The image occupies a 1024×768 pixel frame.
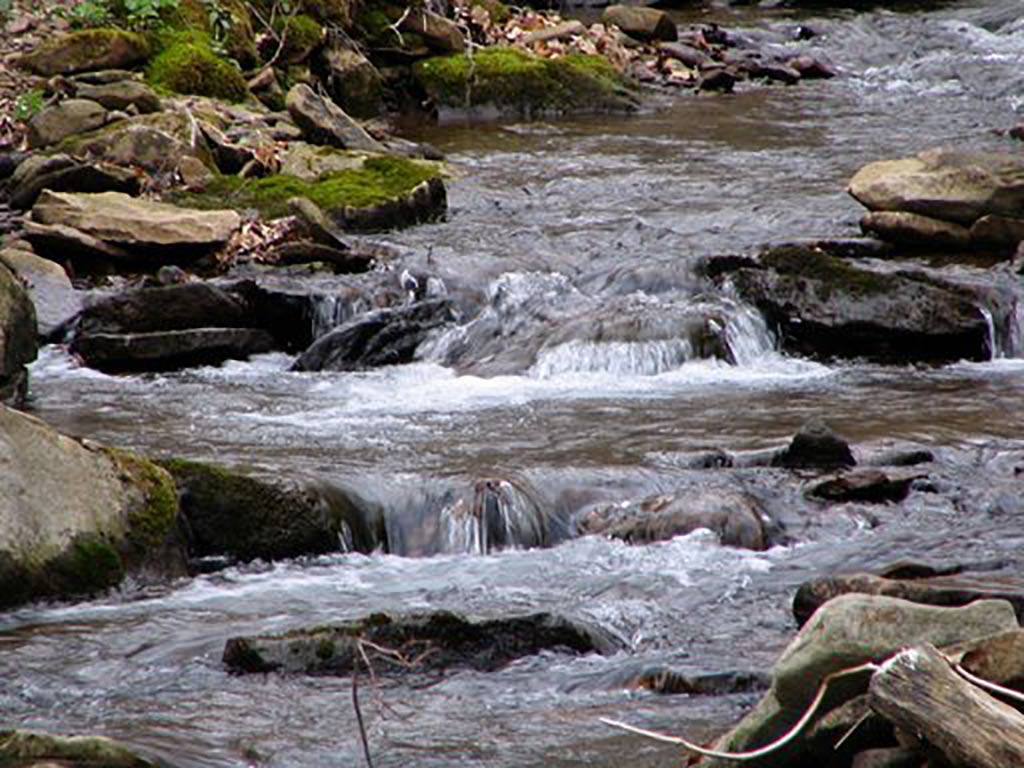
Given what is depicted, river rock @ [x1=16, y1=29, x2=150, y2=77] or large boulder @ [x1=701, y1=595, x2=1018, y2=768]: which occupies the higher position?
river rock @ [x1=16, y1=29, x2=150, y2=77]

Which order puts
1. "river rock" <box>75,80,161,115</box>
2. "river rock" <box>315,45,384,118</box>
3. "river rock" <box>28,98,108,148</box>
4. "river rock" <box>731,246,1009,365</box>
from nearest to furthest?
1. "river rock" <box>731,246,1009,365</box>
2. "river rock" <box>28,98,108,148</box>
3. "river rock" <box>75,80,161,115</box>
4. "river rock" <box>315,45,384,118</box>

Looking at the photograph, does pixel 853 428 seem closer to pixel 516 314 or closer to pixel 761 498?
pixel 761 498

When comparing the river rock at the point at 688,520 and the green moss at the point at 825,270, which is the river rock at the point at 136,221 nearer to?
the green moss at the point at 825,270

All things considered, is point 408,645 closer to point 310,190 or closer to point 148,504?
point 148,504

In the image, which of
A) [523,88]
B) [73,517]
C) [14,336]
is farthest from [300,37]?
[73,517]

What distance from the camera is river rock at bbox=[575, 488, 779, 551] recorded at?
8.74 metres

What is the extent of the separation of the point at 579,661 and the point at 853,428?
13.6 feet

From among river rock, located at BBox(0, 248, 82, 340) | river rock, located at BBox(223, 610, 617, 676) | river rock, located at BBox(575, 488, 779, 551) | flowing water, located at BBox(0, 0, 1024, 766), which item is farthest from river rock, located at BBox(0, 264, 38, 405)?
river rock, located at BBox(223, 610, 617, 676)

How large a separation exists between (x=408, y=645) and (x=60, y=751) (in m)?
1.97

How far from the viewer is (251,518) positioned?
8.59 meters

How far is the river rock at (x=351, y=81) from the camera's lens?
821 inches

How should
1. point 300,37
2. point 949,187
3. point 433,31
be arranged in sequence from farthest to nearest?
point 433,31
point 300,37
point 949,187

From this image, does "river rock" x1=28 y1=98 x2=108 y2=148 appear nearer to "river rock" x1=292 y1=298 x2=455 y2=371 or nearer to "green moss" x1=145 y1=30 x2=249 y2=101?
"green moss" x1=145 y1=30 x2=249 y2=101

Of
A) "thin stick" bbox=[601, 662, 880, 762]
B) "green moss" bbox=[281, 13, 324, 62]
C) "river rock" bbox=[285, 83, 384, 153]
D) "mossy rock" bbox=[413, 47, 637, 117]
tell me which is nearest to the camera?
"thin stick" bbox=[601, 662, 880, 762]
